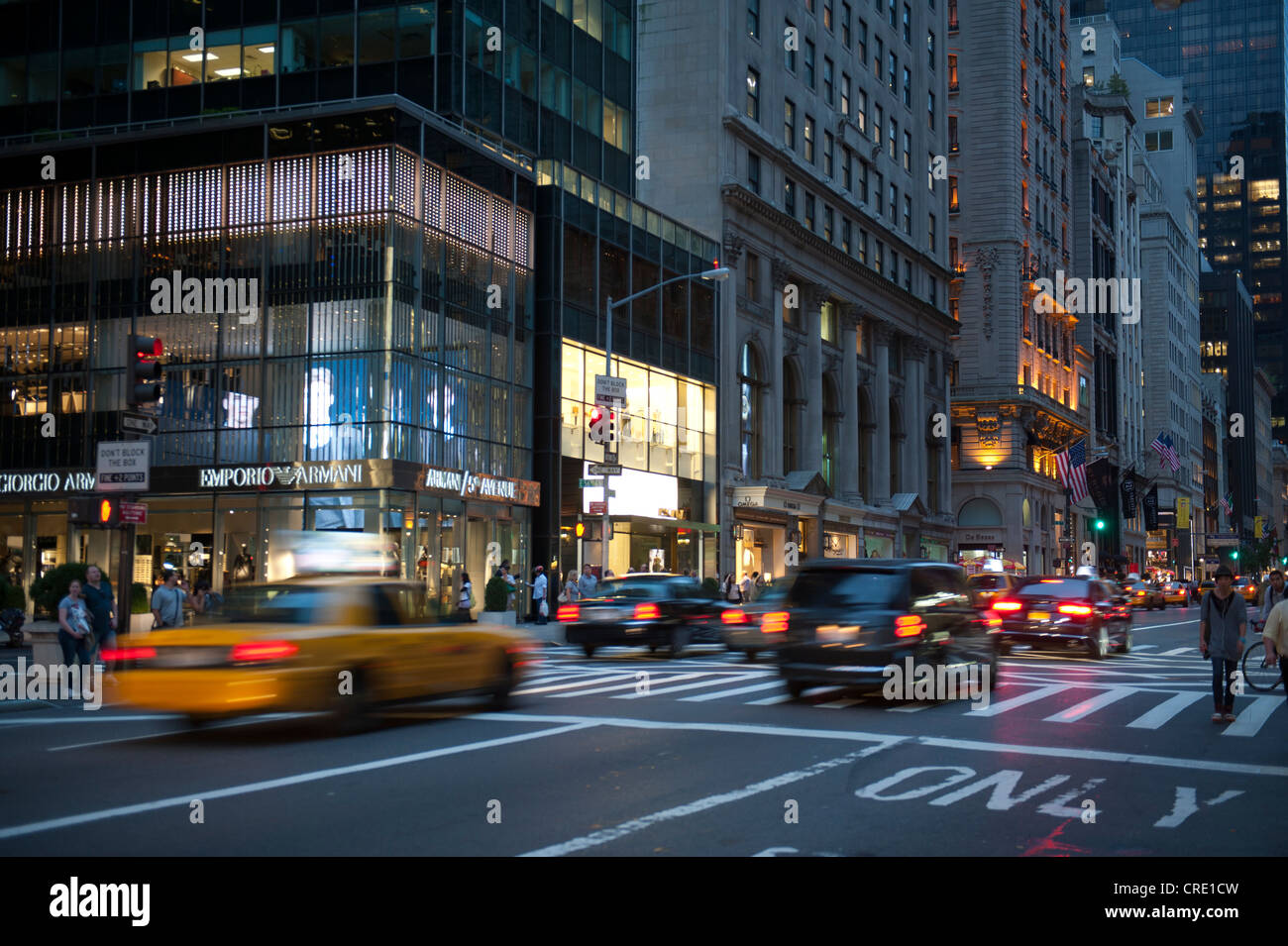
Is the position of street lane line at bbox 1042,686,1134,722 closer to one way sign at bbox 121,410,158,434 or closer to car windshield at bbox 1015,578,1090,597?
car windshield at bbox 1015,578,1090,597

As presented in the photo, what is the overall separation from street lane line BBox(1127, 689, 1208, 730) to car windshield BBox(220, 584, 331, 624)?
8.97m

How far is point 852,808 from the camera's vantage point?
31.1ft

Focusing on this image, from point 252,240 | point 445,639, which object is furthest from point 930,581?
point 252,240

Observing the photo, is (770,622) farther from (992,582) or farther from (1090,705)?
(992,582)

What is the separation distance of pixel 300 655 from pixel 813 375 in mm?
48726

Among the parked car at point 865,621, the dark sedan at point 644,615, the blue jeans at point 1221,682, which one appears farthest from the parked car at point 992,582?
the blue jeans at point 1221,682

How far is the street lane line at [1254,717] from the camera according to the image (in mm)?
14625

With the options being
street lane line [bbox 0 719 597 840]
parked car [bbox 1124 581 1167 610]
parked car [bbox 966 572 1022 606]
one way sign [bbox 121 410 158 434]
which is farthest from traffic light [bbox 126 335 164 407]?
parked car [bbox 1124 581 1167 610]

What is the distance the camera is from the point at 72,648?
Result: 18.2m

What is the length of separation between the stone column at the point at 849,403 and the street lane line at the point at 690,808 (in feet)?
169

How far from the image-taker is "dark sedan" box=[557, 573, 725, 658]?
25.4 metres

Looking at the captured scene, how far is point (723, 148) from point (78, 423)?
26344 millimetres

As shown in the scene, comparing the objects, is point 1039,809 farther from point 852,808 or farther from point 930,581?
point 930,581
